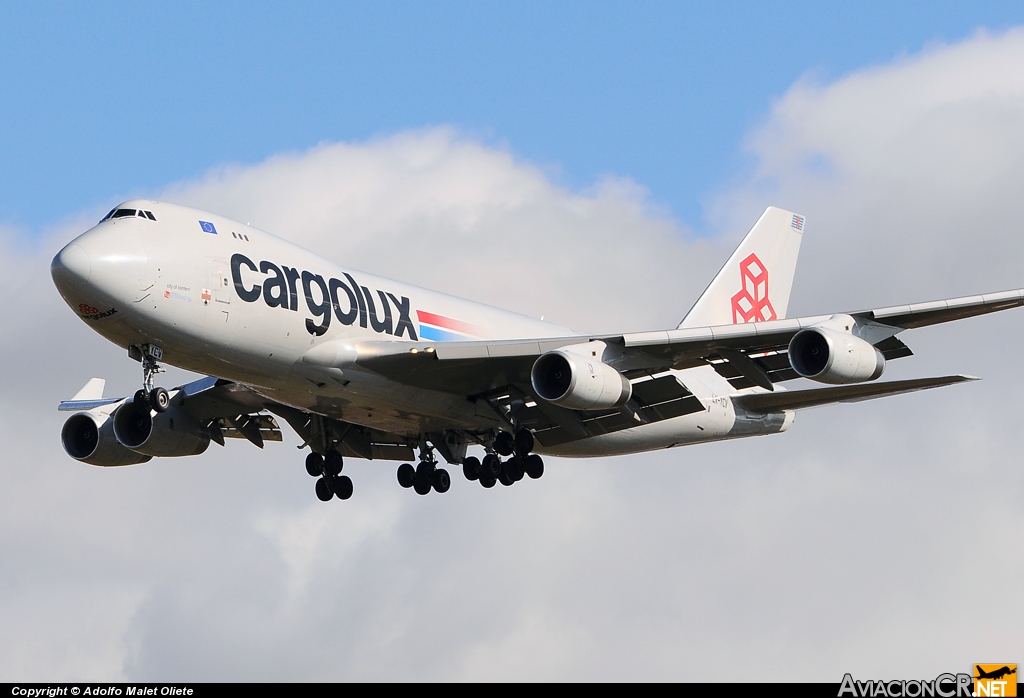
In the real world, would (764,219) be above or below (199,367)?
above

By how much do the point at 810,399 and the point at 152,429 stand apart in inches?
689

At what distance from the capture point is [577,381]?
2944cm

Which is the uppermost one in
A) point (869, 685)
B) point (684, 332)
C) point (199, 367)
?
point (684, 332)

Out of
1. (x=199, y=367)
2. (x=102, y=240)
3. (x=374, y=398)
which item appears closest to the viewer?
(x=102, y=240)

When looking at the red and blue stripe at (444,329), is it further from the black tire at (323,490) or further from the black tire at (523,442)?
the black tire at (323,490)

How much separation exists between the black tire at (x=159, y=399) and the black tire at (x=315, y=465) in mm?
8626

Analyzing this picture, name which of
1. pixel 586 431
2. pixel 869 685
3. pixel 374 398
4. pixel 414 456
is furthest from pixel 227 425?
pixel 869 685

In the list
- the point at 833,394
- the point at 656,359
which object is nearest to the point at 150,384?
the point at 656,359

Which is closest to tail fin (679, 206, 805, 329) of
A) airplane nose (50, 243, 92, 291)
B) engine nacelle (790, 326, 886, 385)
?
→ engine nacelle (790, 326, 886, 385)

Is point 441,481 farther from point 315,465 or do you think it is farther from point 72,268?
point 72,268

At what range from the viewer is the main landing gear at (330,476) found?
1437 inches

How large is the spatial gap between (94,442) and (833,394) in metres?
20.2

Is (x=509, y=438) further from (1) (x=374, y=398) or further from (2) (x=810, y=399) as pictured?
(2) (x=810, y=399)

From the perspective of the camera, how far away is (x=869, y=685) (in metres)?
21.5
